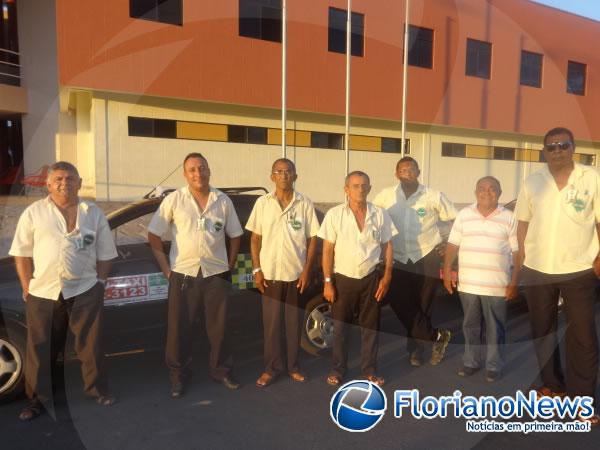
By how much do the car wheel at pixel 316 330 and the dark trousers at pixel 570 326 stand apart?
173 centimetres

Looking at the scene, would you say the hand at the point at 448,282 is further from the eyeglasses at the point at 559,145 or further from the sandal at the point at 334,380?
the eyeglasses at the point at 559,145

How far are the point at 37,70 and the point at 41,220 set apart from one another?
54.0ft

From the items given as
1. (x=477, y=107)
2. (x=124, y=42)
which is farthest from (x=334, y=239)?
(x=477, y=107)

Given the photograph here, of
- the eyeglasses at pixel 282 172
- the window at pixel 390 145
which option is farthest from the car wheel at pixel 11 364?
the window at pixel 390 145

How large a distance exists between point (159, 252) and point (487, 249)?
8.43 ft

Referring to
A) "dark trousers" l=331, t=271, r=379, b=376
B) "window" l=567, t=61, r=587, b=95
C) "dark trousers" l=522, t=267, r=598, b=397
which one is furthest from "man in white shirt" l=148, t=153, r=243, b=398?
"window" l=567, t=61, r=587, b=95

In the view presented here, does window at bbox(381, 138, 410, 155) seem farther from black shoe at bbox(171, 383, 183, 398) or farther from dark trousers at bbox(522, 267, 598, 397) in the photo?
black shoe at bbox(171, 383, 183, 398)

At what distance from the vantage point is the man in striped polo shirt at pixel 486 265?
3.79 metres

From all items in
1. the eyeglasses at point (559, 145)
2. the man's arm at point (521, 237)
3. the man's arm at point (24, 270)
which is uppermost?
the eyeglasses at point (559, 145)

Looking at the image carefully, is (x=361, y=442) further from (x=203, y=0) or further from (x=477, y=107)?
(x=477, y=107)

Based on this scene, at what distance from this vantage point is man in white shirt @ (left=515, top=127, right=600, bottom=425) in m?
3.25

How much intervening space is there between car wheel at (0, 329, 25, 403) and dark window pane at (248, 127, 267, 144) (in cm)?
1256

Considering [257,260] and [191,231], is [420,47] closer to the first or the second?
[257,260]

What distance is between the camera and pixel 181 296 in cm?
366
